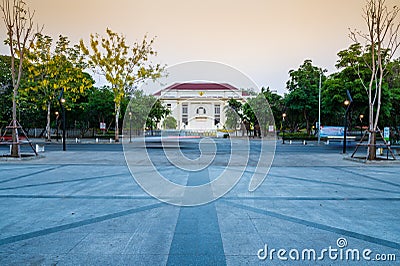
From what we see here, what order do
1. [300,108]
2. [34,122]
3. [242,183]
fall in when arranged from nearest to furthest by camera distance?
1. [242,183]
2. [300,108]
3. [34,122]

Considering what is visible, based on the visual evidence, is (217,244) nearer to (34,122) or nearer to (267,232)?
(267,232)

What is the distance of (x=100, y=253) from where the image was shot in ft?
13.3

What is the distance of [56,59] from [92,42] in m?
3.93

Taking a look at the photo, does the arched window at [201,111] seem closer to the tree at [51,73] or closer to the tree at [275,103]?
the tree at [275,103]

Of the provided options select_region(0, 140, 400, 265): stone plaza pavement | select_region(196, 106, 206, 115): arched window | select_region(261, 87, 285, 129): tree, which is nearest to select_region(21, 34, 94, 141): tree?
select_region(0, 140, 400, 265): stone plaza pavement

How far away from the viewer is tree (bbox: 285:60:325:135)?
37653 mm

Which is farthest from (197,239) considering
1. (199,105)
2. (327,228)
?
(199,105)

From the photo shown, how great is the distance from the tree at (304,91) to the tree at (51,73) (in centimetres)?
2610

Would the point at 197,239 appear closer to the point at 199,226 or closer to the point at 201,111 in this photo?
the point at 199,226

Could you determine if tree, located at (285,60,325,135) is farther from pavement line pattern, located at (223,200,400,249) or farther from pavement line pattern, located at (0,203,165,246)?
pavement line pattern, located at (0,203,165,246)

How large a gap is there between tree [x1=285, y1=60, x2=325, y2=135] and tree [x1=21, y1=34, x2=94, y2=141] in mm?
26103

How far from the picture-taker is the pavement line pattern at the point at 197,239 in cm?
389

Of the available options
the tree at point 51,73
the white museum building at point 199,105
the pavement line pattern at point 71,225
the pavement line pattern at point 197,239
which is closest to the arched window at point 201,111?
the white museum building at point 199,105

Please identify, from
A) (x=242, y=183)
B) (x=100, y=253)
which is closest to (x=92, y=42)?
(x=242, y=183)
